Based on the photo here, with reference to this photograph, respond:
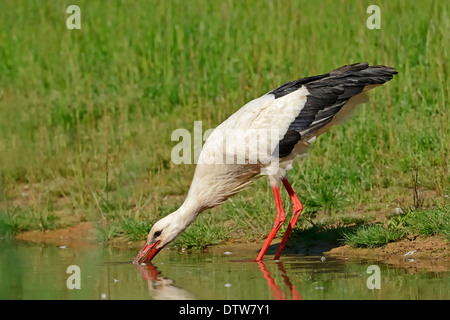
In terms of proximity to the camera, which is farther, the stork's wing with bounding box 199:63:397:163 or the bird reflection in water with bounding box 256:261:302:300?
the stork's wing with bounding box 199:63:397:163

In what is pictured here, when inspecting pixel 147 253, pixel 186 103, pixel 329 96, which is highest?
pixel 186 103

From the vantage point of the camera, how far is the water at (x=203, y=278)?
5207 mm

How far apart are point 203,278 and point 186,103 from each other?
437 cm

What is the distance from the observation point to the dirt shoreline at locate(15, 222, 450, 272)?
6230mm

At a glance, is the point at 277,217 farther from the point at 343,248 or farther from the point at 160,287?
the point at 160,287

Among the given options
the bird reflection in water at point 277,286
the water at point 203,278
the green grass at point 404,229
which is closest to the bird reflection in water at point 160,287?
the water at point 203,278

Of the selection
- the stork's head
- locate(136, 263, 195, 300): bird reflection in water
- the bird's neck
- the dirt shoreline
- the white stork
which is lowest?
locate(136, 263, 195, 300): bird reflection in water

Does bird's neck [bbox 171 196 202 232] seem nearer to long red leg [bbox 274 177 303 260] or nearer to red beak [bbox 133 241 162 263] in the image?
red beak [bbox 133 241 162 263]

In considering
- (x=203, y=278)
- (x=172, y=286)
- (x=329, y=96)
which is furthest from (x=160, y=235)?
(x=329, y=96)

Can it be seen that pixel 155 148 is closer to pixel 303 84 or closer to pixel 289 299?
pixel 303 84

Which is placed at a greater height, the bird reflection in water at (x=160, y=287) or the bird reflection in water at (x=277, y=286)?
the bird reflection in water at (x=277, y=286)

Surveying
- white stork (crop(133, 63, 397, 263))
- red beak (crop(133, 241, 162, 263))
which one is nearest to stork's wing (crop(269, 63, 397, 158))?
white stork (crop(133, 63, 397, 263))

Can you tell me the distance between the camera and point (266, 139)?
663 cm

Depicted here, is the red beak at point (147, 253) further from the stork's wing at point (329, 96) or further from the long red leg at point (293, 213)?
the stork's wing at point (329, 96)
